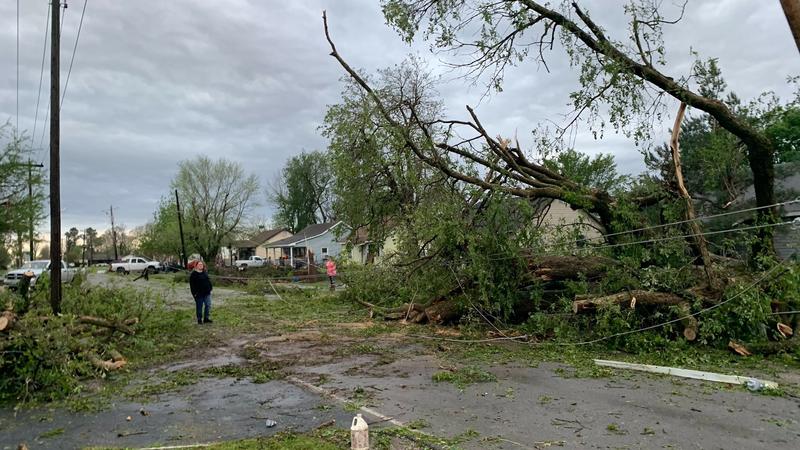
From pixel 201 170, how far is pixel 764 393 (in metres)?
49.0

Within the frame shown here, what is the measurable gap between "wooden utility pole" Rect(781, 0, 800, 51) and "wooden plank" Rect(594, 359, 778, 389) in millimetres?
3514

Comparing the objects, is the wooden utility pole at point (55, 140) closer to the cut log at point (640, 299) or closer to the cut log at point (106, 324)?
the cut log at point (106, 324)

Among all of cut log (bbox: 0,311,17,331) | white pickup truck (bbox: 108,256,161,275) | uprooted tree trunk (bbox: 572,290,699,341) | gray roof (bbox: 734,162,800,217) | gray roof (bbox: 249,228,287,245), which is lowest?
uprooted tree trunk (bbox: 572,290,699,341)

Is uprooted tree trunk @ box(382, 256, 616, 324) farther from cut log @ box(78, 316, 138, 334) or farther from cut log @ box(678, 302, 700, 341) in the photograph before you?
cut log @ box(78, 316, 138, 334)

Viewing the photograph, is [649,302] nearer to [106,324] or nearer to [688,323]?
[688,323]

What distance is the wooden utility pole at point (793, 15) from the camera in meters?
5.43

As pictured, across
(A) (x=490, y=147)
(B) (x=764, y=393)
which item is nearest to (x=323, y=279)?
(A) (x=490, y=147)

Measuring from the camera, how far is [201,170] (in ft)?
161

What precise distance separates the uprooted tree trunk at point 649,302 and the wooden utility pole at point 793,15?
383 centimetres

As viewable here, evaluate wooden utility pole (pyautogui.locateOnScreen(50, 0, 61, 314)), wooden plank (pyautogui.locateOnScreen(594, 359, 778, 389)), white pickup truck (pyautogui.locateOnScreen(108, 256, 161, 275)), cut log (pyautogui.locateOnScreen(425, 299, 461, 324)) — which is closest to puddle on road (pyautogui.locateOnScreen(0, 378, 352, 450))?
wooden plank (pyautogui.locateOnScreen(594, 359, 778, 389))

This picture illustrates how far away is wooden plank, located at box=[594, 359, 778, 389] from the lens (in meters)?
5.95

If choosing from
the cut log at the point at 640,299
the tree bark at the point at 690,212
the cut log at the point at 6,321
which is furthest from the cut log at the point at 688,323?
the cut log at the point at 6,321

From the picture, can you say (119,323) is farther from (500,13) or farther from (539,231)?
(500,13)

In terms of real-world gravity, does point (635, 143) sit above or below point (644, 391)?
above
